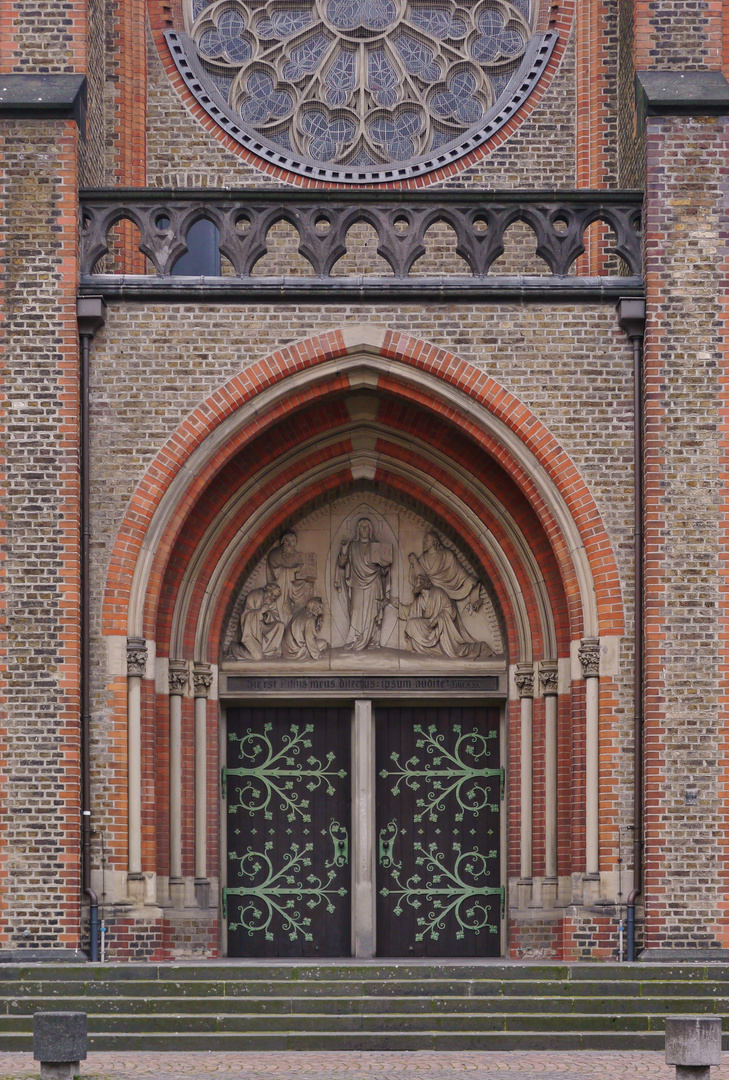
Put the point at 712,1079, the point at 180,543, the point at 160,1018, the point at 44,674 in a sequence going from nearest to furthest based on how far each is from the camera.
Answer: the point at 712,1079 < the point at 160,1018 < the point at 44,674 < the point at 180,543

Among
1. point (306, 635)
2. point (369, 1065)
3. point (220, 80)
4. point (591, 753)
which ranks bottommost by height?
point (369, 1065)

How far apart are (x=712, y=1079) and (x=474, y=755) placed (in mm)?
5574

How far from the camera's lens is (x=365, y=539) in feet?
53.4

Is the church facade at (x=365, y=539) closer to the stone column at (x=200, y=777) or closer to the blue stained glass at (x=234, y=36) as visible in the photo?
the stone column at (x=200, y=777)

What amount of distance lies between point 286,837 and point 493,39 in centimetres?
774

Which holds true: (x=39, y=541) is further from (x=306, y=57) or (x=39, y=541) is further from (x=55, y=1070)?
(x=306, y=57)

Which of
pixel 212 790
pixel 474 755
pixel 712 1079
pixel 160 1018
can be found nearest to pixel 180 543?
pixel 212 790

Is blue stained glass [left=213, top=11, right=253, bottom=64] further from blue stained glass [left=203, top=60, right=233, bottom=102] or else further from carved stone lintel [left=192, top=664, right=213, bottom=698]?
carved stone lintel [left=192, top=664, right=213, bottom=698]

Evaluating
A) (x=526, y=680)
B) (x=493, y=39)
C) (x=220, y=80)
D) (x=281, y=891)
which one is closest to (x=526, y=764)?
(x=526, y=680)

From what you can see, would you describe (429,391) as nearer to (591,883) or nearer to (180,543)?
(180,543)

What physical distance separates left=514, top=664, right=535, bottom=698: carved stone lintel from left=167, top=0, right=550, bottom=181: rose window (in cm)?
481

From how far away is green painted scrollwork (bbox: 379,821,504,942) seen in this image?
16.0 m

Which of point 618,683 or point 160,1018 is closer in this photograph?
point 160,1018

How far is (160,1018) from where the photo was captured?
41.2ft
